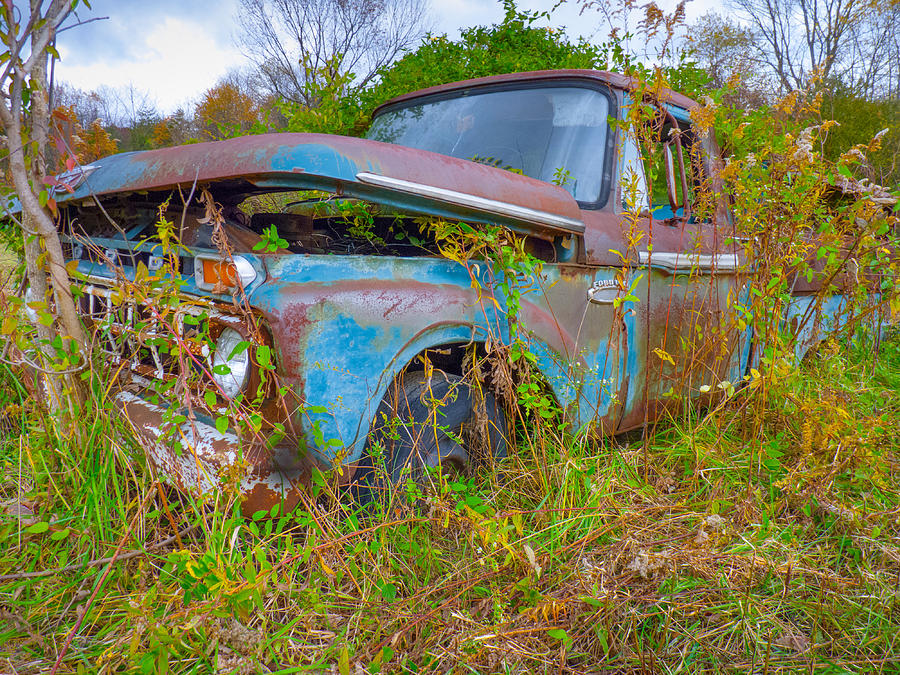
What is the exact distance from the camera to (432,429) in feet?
6.21

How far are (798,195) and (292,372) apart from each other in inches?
75.8

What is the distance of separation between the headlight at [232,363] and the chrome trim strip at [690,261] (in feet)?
5.06

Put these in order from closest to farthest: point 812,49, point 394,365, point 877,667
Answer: point 877,667 < point 394,365 < point 812,49

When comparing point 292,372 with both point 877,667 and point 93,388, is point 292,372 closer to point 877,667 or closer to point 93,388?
point 93,388

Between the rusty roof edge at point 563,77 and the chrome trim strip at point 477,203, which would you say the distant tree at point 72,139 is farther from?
the rusty roof edge at point 563,77

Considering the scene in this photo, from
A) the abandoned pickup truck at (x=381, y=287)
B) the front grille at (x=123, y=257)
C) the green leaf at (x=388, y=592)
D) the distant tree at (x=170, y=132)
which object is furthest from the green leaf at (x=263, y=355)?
the distant tree at (x=170, y=132)

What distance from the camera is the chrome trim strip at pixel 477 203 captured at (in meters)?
1.64

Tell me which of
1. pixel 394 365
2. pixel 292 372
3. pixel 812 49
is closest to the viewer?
pixel 292 372

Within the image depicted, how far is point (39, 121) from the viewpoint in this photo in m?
1.69

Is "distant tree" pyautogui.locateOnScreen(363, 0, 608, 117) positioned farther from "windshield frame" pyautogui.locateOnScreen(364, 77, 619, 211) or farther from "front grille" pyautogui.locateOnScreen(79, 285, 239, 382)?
"front grille" pyautogui.locateOnScreen(79, 285, 239, 382)

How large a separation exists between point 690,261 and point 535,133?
850 millimetres

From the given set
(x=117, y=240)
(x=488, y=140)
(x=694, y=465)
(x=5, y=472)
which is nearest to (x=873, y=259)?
(x=694, y=465)

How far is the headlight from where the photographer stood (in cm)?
159

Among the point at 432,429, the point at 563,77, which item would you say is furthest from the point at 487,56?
the point at 432,429
